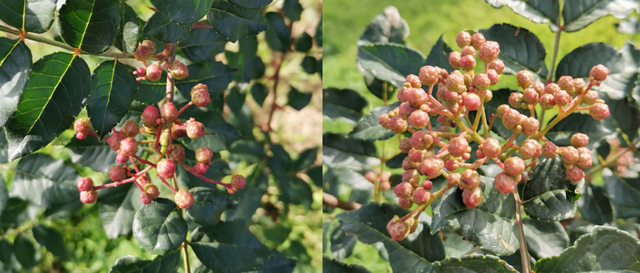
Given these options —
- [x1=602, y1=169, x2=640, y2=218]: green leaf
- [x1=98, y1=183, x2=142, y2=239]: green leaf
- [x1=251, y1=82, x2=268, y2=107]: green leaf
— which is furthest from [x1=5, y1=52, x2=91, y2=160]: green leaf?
[x1=602, y1=169, x2=640, y2=218]: green leaf

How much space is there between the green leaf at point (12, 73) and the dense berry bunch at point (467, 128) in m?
0.42

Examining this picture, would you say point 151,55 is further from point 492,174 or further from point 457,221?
point 492,174

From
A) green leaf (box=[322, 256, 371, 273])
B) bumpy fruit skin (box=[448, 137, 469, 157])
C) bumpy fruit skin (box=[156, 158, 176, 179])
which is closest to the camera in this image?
bumpy fruit skin (box=[448, 137, 469, 157])

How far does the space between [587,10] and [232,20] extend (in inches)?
22.7

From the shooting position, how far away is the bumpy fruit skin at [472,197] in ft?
1.72

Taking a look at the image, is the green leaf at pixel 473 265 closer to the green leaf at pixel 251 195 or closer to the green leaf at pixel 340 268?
the green leaf at pixel 340 268

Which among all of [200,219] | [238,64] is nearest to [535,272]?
[200,219]

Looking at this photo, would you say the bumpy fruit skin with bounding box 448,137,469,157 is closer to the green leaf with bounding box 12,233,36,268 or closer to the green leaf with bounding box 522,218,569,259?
the green leaf with bounding box 522,218,569,259

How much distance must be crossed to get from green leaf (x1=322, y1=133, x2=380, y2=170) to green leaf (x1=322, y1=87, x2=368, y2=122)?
48 millimetres

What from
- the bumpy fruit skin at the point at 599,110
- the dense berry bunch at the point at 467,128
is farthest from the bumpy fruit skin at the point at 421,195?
the bumpy fruit skin at the point at 599,110

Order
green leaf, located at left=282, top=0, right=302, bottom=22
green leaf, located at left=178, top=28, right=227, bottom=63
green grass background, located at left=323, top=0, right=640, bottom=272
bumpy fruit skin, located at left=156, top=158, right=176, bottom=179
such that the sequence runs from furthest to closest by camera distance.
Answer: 1. green grass background, located at left=323, top=0, right=640, bottom=272
2. green leaf, located at left=282, top=0, right=302, bottom=22
3. green leaf, located at left=178, top=28, right=227, bottom=63
4. bumpy fruit skin, located at left=156, top=158, right=176, bottom=179

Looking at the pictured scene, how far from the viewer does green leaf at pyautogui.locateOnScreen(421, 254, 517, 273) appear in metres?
0.55

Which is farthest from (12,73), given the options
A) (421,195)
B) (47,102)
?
(421,195)

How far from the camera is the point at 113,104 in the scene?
1.98ft
